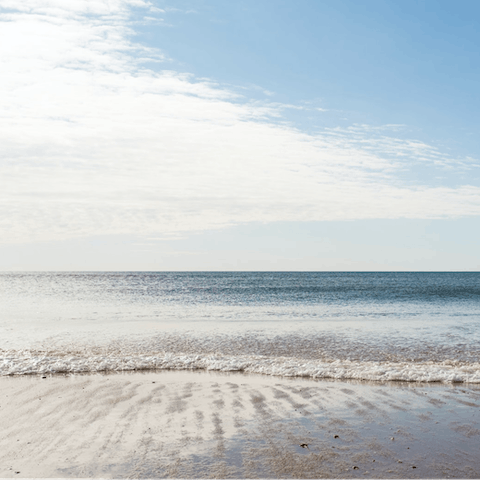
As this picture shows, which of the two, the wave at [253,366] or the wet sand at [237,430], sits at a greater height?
the wet sand at [237,430]

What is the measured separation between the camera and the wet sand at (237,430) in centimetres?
647

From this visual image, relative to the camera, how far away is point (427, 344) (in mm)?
18766

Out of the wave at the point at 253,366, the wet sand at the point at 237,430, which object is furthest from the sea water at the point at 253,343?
the wet sand at the point at 237,430

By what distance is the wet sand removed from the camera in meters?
6.47

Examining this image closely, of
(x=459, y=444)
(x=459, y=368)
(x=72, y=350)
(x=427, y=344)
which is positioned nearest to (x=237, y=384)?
(x=459, y=444)

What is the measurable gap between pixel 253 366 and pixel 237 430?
6201mm

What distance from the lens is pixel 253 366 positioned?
1410cm

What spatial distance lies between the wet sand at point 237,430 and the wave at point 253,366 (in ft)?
3.07

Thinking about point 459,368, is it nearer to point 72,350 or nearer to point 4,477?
point 4,477

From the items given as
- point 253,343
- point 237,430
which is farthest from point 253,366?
point 237,430

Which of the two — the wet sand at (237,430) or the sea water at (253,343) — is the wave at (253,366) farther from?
the wet sand at (237,430)

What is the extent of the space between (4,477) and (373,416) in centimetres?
704

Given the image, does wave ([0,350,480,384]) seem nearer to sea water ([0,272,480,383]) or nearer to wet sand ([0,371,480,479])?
A: sea water ([0,272,480,383])

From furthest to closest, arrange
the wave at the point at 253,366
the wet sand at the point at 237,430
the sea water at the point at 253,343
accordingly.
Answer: the sea water at the point at 253,343 → the wave at the point at 253,366 → the wet sand at the point at 237,430
